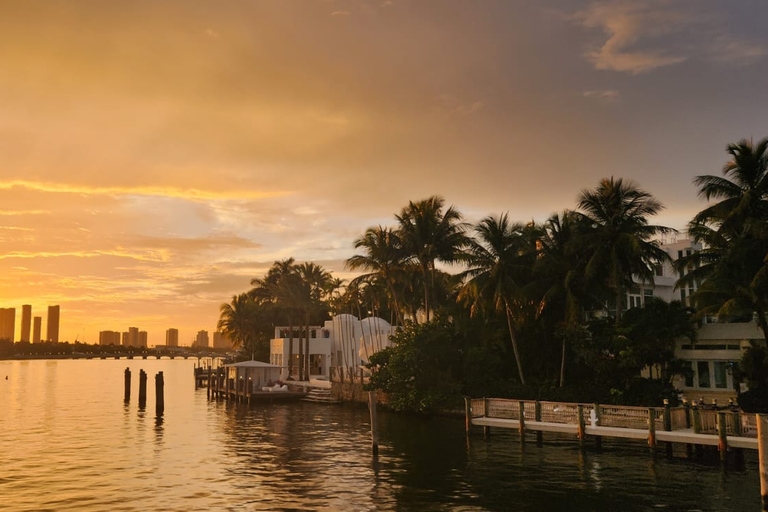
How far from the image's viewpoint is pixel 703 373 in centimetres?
4400

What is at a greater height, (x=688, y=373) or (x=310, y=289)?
(x=310, y=289)

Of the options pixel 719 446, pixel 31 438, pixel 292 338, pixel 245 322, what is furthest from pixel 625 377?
pixel 245 322

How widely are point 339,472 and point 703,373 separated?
27.4 m

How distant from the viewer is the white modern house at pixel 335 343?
8081 cm

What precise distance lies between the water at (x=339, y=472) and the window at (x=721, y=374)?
11775 millimetres

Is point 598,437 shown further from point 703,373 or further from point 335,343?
point 335,343

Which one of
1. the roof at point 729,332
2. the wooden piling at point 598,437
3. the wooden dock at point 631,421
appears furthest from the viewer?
the roof at point 729,332

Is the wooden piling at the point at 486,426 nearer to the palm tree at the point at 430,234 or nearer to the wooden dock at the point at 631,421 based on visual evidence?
the wooden dock at the point at 631,421

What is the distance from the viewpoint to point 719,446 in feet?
93.5

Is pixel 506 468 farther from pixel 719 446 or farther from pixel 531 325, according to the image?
pixel 531 325

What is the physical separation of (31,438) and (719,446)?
1667 inches

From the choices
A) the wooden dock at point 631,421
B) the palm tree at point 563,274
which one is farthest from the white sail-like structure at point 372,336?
the wooden dock at point 631,421

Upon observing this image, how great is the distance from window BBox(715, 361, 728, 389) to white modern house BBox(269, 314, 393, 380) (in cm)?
3752

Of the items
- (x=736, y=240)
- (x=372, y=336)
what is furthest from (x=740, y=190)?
(x=372, y=336)
